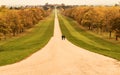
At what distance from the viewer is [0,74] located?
3306 centimetres

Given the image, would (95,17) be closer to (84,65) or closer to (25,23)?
(25,23)

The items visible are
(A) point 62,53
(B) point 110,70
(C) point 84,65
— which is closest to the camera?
(B) point 110,70

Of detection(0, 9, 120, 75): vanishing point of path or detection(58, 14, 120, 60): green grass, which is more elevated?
detection(0, 9, 120, 75): vanishing point of path

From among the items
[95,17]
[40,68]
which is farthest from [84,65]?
[95,17]

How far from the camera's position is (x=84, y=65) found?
38.2 meters

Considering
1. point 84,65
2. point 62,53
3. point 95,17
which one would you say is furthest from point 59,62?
point 95,17

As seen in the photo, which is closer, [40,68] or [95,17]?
[40,68]

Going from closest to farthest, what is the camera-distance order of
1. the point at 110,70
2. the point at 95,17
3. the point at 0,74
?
1. the point at 0,74
2. the point at 110,70
3. the point at 95,17

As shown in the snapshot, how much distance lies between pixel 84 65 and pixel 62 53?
10990mm

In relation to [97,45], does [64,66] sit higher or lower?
higher

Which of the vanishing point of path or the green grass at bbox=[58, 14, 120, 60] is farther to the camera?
the green grass at bbox=[58, 14, 120, 60]

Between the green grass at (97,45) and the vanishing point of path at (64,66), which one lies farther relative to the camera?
the green grass at (97,45)

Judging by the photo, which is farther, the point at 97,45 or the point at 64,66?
the point at 97,45

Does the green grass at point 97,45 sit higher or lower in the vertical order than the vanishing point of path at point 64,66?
lower
